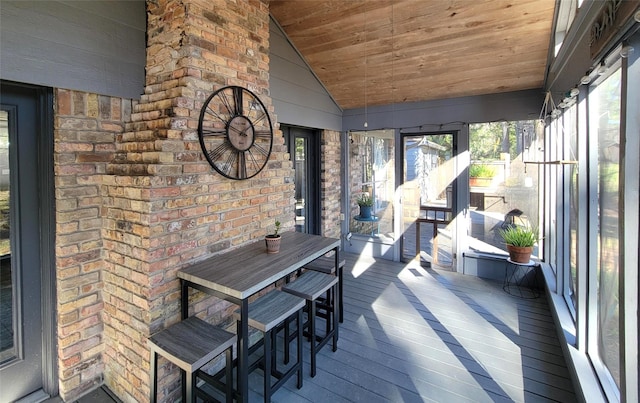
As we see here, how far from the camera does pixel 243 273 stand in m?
2.00

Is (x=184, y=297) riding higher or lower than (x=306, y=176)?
lower

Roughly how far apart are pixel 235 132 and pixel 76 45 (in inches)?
43.1

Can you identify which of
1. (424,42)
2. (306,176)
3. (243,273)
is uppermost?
(424,42)

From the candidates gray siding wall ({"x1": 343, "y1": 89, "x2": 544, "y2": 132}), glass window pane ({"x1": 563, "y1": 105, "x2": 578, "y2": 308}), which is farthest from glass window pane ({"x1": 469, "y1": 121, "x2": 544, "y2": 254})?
glass window pane ({"x1": 563, "y1": 105, "x2": 578, "y2": 308})

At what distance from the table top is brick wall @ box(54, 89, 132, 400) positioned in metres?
0.65

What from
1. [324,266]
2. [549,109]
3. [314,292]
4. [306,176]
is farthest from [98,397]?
[549,109]

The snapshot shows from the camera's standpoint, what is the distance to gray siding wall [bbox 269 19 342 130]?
3.58m

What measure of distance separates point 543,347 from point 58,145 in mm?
3885

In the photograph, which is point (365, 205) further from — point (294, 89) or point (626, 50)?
point (626, 50)

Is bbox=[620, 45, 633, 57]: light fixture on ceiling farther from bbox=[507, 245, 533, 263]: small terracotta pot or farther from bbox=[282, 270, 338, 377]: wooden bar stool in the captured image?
bbox=[507, 245, 533, 263]: small terracotta pot

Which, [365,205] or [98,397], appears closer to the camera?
[98,397]

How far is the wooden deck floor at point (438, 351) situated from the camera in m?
2.09

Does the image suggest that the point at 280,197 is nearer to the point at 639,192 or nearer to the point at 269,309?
the point at 269,309

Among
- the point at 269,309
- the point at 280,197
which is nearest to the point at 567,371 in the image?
the point at 269,309
